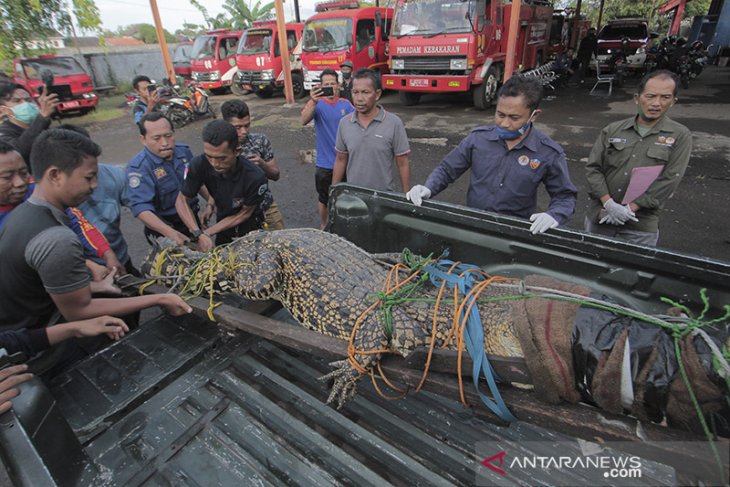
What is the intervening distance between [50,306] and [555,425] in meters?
2.64

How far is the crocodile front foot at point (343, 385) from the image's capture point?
1.87 metres

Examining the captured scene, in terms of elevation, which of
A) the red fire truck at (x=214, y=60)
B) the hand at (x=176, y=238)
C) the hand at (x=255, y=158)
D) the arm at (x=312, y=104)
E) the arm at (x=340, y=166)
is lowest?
the hand at (x=176, y=238)

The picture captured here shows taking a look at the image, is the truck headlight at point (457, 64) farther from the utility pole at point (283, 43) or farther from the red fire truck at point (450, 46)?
the utility pole at point (283, 43)

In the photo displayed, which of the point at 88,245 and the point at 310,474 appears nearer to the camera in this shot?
the point at 310,474

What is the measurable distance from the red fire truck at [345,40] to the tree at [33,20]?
20.5ft

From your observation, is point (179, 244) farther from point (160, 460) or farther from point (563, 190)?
point (563, 190)

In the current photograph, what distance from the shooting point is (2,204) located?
2332mm

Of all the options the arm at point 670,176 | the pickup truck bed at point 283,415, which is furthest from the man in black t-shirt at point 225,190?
the arm at point 670,176

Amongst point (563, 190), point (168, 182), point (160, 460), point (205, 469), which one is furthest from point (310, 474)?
point (168, 182)

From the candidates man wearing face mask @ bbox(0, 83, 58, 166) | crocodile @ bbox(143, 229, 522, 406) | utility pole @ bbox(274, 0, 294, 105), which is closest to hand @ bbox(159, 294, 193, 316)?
crocodile @ bbox(143, 229, 522, 406)

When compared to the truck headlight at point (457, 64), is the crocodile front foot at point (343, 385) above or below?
below

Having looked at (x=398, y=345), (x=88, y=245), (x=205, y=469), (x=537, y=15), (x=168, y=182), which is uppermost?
(x=537, y=15)

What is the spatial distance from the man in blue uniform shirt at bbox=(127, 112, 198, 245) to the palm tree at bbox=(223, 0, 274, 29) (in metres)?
Result: 25.1

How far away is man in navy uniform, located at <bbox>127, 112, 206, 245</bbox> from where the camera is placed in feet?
10.2
